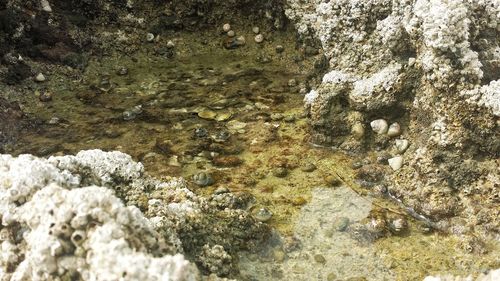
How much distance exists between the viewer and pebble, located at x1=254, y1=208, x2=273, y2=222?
12.7 feet

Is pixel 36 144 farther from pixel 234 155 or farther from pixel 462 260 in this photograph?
pixel 462 260

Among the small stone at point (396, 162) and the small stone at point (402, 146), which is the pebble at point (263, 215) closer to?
the small stone at point (396, 162)

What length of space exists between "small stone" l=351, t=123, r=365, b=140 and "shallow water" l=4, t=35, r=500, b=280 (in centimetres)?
19

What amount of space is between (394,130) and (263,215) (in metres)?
1.25

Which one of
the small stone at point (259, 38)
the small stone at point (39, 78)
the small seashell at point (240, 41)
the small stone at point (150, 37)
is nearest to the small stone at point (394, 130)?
the small stone at point (259, 38)

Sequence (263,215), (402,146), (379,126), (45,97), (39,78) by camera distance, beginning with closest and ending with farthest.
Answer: (263,215), (402,146), (379,126), (45,97), (39,78)

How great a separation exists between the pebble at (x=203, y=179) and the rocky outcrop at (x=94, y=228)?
68 centimetres

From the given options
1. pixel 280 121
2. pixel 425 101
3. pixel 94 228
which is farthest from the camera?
pixel 280 121

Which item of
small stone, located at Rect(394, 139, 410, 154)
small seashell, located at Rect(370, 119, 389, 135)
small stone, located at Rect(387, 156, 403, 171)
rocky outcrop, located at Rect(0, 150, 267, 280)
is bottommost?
small stone, located at Rect(387, 156, 403, 171)

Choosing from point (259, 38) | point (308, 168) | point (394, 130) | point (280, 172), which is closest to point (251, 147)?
point (280, 172)

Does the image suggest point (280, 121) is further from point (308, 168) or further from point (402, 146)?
point (402, 146)

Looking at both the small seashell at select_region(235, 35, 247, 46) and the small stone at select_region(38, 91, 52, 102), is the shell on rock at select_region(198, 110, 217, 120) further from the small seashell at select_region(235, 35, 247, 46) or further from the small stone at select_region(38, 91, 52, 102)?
the small stone at select_region(38, 91, 52, 102)

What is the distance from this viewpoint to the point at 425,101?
4.16 metres

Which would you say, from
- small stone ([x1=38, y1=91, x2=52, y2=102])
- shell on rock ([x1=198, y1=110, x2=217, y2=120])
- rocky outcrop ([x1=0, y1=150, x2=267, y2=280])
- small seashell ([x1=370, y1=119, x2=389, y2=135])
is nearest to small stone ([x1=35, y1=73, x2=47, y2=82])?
small stone ([x1=38, y1=91, x2=52, y2=102])
